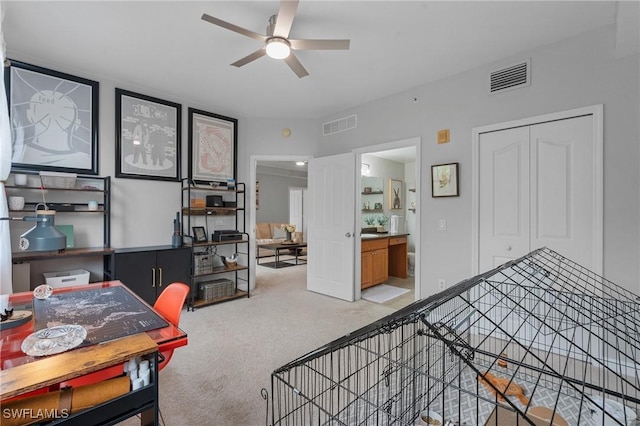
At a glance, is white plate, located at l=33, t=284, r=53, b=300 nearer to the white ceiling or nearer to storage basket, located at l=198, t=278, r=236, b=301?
the white ceiling

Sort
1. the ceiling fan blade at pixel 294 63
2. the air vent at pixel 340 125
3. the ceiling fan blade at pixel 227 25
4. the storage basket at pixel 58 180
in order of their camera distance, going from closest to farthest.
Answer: the ceiling fan blade at pixel 227 25, the ceiling fan blade at pixel 294 63, the storage basket at pixel 58 180, the air vent at pixel 340 125

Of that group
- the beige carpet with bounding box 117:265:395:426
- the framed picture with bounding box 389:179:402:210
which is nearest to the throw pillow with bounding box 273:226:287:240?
the framed picture with bounding box 389:179:402:210

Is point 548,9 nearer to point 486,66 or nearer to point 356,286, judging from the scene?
point 486,66

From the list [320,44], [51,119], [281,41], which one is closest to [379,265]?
[320,44]

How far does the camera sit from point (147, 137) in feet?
12.2

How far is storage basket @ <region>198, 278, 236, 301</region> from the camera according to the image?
13.0ft

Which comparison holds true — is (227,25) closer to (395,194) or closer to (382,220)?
(382,220)

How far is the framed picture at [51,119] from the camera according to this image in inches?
114

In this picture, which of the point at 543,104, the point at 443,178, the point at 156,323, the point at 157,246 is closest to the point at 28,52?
the point at 157,246

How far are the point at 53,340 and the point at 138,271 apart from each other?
2.36 metres

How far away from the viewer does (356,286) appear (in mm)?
4227

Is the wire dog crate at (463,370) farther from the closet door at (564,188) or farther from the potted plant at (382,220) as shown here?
the potted plant at (382,220)

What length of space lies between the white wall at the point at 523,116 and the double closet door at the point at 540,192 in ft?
0.38

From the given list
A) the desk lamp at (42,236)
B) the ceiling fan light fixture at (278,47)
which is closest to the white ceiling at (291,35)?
the ceiling fan light fixture at (278,47)
